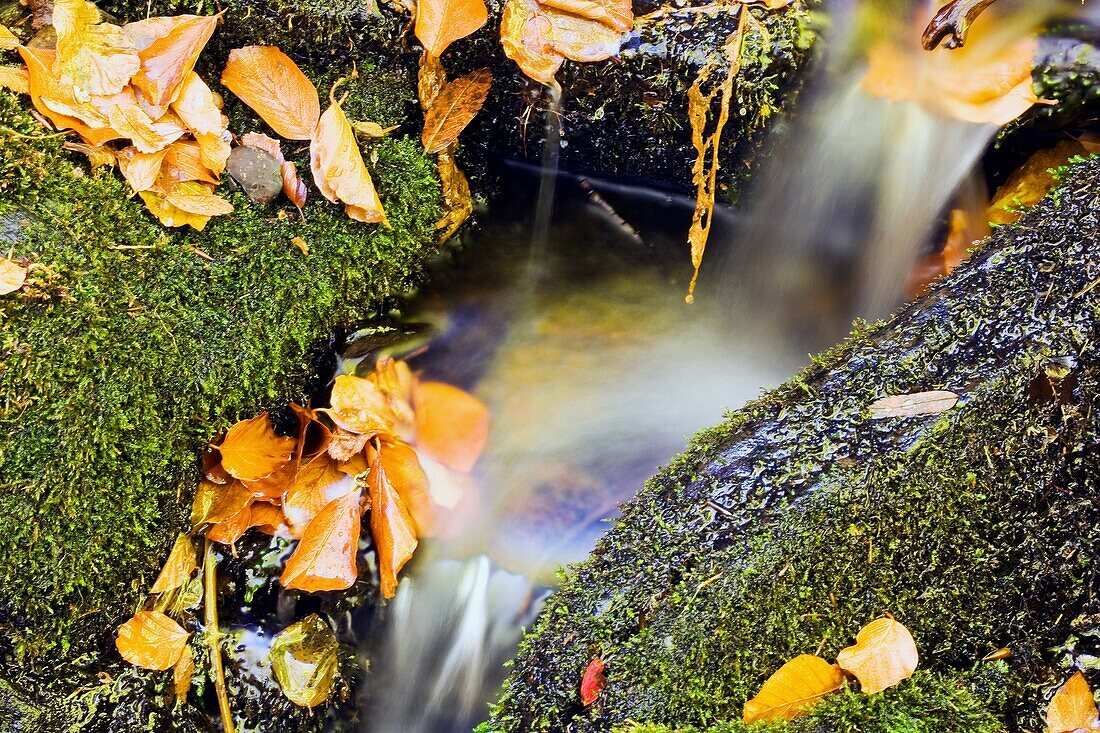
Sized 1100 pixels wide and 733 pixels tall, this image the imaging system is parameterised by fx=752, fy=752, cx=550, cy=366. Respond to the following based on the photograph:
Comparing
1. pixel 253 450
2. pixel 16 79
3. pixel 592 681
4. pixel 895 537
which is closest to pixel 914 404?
pixel 895 537

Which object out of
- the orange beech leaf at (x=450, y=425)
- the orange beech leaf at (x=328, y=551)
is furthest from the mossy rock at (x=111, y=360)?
the orange beech leaf at (x=450, y=425)

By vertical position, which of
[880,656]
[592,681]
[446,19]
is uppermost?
[446,19]

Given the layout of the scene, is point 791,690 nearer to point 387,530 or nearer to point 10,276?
point 387,530

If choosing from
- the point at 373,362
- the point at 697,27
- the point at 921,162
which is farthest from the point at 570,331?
the point at 921,162

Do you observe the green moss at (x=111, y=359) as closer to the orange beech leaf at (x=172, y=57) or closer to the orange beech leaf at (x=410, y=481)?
the orange beech leaf at (x=172, y=57)

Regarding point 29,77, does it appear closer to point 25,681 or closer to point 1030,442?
point 25,681
